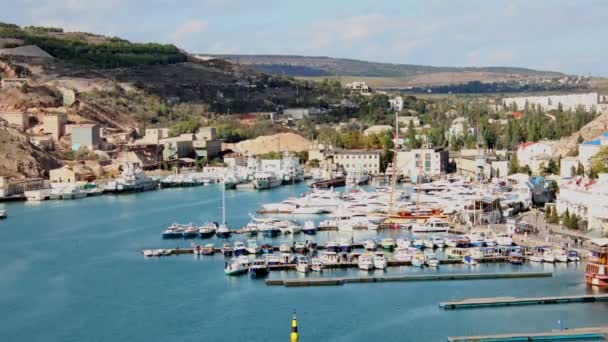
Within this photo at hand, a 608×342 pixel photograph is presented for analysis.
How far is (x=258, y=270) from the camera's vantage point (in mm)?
20281

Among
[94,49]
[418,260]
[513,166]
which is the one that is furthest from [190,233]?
[94,49]

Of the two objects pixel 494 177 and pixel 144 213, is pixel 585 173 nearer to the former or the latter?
pixel 494 177

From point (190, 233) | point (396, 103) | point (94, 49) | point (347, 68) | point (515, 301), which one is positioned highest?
point (347, 68)

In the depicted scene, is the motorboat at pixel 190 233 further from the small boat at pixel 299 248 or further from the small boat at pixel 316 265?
the small boat at pixel 316 265

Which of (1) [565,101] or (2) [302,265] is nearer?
(2) [302,265]

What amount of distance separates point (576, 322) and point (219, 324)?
177 inches

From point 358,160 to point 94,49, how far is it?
26294 mm

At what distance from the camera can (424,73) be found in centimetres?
14088

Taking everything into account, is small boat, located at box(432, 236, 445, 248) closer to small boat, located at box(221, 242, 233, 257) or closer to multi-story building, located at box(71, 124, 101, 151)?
small boat, located at box(221, 242, 233, 257)

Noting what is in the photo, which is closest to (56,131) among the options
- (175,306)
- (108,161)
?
(108,161)

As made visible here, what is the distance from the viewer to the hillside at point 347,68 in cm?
13262

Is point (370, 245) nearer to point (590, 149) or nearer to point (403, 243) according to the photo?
point (403, 243)

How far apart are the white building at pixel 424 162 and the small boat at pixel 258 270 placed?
18.7m

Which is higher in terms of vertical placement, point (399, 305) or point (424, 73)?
point (424, 73)
